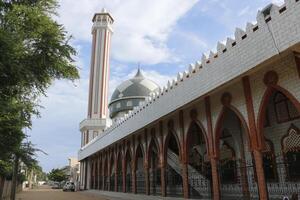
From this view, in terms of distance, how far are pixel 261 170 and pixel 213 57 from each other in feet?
15.6

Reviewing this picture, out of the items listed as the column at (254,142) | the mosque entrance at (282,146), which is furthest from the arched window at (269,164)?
the column at (254,142)

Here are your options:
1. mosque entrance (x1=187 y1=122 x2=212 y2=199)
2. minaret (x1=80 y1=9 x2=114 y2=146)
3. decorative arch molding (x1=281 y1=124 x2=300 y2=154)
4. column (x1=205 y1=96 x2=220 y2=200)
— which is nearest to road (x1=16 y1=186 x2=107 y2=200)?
mosque entrance (x1=187 y1=122 x2=212 y2=199)

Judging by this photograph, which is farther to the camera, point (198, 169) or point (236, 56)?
point (198, 169)

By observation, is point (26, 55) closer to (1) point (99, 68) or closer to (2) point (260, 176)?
(2) point (260, 176)

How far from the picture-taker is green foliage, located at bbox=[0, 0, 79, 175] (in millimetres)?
8391

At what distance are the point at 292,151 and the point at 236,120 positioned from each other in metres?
3.62

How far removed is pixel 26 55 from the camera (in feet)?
29.5

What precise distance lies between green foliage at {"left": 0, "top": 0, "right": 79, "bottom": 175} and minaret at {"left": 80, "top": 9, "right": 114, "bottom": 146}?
32122mm

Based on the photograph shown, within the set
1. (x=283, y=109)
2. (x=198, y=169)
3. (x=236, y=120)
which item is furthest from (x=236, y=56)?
(x=198, y=169)

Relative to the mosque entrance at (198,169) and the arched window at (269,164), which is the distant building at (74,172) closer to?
the mosque entrance at (198,169)

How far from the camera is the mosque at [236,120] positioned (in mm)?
10258

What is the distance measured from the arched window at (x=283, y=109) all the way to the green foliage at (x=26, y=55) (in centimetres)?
931

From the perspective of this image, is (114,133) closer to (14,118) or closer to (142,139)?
(142,139)

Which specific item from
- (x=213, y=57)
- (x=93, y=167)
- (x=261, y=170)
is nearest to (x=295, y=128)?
(x=261, y=170)
